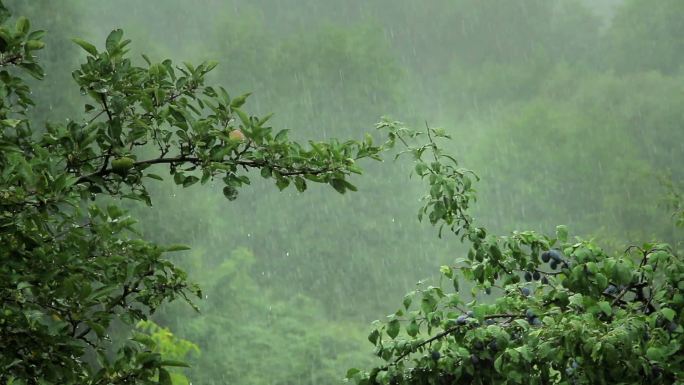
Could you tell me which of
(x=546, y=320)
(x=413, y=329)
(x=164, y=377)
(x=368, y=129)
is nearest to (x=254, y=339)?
(x=368, y=129)

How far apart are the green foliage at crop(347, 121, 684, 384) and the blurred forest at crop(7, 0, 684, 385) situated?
60.5ft

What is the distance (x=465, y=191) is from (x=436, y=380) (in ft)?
2.67

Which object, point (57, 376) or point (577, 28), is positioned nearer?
point (57, 376)

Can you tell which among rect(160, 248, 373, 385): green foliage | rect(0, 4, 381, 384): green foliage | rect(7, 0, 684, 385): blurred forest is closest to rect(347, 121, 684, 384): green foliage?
rect(0, 4, 381, 384): green foliage

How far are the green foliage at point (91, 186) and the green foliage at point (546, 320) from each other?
68 cm

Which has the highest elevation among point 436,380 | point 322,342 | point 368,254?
point 368,254

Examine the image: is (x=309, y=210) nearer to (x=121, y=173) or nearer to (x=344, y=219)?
(x=344, y=219)

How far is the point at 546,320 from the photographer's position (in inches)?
121

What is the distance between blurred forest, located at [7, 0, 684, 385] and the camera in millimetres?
25234

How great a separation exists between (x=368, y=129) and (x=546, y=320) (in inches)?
1290

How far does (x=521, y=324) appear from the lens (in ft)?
10.9

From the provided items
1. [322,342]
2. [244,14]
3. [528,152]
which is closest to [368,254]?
[528,152]

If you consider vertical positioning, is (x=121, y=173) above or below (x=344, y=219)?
below

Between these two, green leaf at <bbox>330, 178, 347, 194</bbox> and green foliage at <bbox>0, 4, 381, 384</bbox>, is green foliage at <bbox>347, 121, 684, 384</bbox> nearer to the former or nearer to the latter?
green leaf at <bbox>330, 178, 347, 194</bbox>
